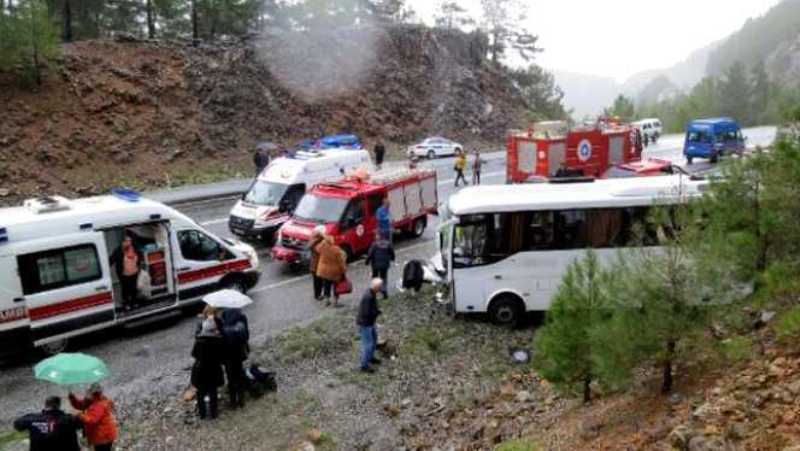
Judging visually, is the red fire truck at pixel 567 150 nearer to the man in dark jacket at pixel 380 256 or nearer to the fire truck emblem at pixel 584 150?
the fire truck emblem at pixel 584 150

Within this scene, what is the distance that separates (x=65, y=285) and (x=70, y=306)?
0.38 metres

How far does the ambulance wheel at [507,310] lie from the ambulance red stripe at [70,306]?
23.1 ft

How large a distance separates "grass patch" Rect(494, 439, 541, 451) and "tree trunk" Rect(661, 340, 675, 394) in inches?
64.3

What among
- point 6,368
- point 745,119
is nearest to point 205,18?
point 6,368

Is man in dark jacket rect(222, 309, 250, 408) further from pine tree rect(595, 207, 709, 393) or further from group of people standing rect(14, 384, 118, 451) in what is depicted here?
pine tree rect(595, 207, 709, 393)

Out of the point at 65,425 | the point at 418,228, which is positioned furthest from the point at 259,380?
the point at 418,228

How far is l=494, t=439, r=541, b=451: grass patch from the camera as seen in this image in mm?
7664

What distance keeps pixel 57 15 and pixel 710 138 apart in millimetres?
37031

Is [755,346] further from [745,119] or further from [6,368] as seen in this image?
[745,119]

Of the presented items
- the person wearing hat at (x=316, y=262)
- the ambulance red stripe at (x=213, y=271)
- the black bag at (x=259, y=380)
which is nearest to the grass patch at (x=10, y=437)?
the black bag at (x=259, y=380)

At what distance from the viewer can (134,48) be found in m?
37.7

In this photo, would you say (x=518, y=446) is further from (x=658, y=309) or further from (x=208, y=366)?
(x=208, y=366)

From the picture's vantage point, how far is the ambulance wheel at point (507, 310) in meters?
13.4

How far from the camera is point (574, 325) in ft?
27.6
